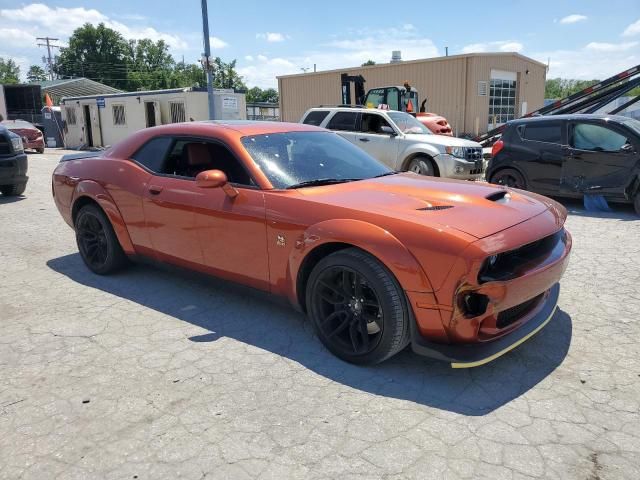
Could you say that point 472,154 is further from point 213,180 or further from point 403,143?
point 213,180

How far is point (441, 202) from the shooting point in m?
3.34

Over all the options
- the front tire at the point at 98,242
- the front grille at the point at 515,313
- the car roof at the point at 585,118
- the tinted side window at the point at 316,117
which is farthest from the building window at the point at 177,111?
the front grille at the point at 515,313

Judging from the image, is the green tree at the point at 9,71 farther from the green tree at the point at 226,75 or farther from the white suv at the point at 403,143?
the white suv at the point at 403,143

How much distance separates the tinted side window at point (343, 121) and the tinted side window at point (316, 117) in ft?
0.95

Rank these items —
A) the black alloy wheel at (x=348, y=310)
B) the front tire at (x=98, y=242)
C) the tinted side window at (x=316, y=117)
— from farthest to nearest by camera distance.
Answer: the tinted side window at (x=316, y=117) → the front tire at (x=98, y=242) → the black alloy wheel at (x=348, y=310)

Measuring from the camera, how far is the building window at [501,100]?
88.3 feet

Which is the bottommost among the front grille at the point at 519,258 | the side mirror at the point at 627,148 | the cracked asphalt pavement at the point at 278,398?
the cracked asphalt pavement at the point at 278,398

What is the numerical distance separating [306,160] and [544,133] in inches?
237

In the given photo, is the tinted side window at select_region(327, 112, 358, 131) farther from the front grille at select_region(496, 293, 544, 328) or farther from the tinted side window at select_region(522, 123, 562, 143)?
the front grille at select_region(496, 293, 544, 328)

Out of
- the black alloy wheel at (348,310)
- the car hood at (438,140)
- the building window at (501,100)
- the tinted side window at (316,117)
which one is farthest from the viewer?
the building window at (501,100)

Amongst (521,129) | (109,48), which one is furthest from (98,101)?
(109,48)

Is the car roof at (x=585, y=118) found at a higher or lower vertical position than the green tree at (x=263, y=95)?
lower

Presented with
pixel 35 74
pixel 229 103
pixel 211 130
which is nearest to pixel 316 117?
pixel 211 130

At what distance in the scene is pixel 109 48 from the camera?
8119cm
